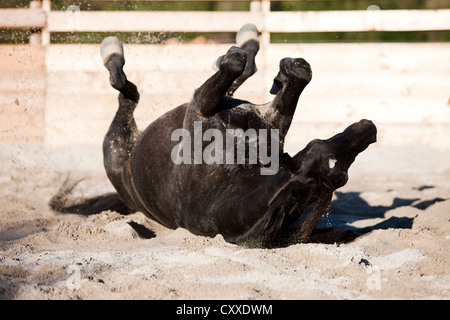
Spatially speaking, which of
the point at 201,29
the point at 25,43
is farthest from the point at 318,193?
the point at 25,43

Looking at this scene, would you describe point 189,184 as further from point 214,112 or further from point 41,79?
point 41,79

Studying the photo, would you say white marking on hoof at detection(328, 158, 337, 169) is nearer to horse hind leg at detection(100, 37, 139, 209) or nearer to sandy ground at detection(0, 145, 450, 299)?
sandy ground at detection(0, 145, 450, 299)

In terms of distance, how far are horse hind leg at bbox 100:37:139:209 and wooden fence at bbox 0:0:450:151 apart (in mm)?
2917

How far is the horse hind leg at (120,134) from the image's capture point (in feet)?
12.4

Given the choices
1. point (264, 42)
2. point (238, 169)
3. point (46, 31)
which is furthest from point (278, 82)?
point (46, 31)

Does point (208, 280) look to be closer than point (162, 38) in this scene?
Yes

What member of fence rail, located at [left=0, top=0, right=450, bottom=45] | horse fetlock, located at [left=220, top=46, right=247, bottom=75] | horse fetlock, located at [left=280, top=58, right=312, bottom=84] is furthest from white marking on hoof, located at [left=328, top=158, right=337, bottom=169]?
fence rail, located at [left=0, top=0, right=450, bottom=45]

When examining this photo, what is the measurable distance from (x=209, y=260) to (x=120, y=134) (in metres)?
1.59

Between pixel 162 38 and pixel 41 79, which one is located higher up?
pixel 162 38

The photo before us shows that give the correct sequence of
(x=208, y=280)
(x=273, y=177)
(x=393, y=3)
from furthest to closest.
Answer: (x=393, y=3) → (x=273, y=177) → (x=208, y=280)

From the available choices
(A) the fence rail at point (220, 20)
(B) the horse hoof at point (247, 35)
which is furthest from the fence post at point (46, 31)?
(B) the horse hoof at point (247, 35)

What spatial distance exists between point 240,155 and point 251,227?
36 cm
